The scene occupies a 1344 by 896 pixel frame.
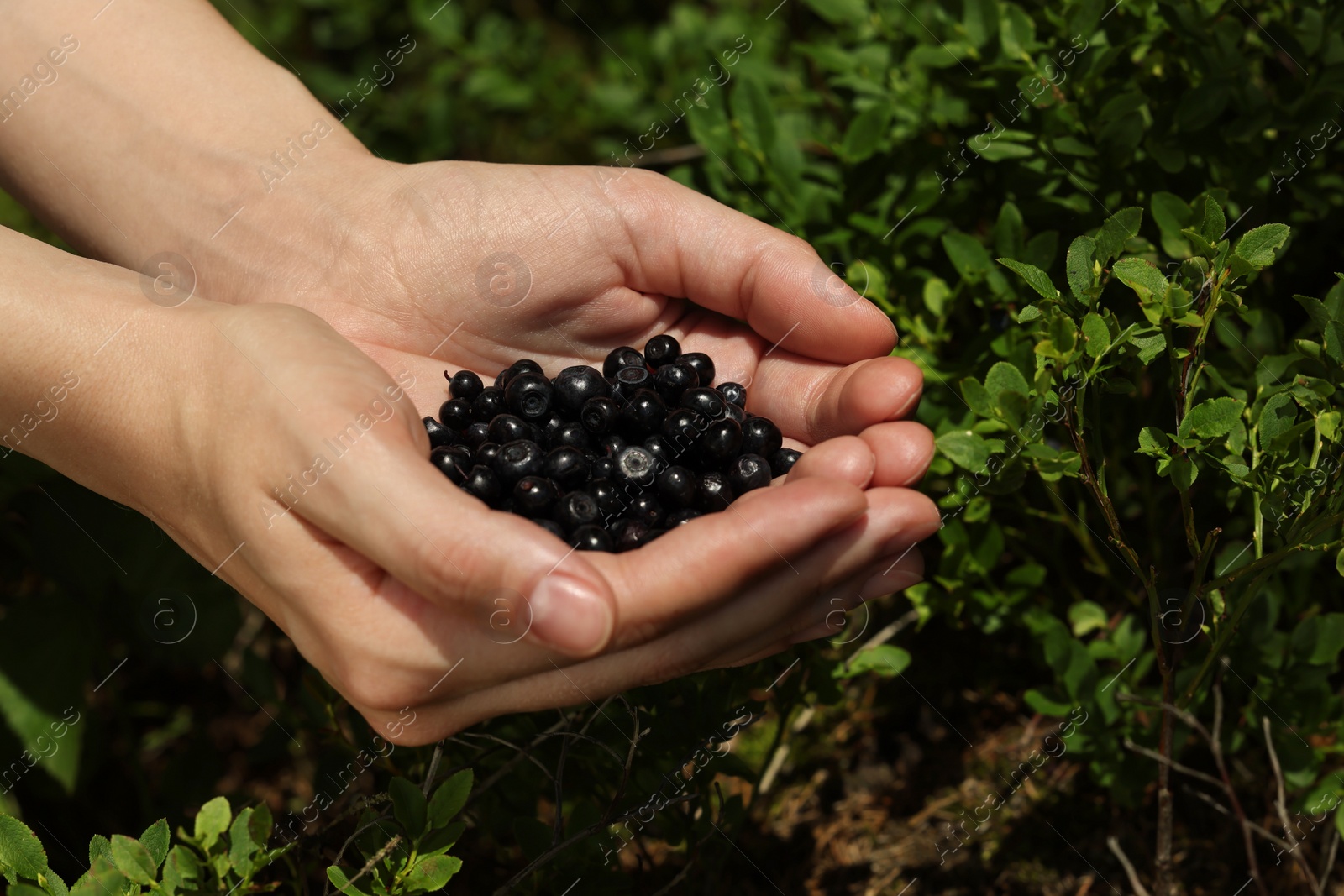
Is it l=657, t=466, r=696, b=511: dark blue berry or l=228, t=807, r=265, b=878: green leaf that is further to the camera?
l=657, t=466, r=696, b=511: dark blue berry

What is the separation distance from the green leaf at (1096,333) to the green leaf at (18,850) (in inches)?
81.0

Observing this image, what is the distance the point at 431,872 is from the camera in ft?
5.53

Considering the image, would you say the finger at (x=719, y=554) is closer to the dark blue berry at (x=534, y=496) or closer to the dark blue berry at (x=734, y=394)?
the dark blue berry at (x=534, y=496)

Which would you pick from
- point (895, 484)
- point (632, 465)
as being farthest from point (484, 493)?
point (895, 484)

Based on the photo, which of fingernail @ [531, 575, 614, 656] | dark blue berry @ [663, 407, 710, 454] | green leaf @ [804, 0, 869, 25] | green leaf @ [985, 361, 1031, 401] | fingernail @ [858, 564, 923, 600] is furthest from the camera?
green leaf @ [804, 0, 869, 25]

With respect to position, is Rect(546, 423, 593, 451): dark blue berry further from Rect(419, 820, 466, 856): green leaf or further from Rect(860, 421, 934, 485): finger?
Rect(419, 820, 466, 856): green leaf

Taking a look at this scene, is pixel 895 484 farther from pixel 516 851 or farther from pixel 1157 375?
pixel 516 851

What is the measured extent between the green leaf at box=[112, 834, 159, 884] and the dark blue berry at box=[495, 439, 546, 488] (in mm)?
1026

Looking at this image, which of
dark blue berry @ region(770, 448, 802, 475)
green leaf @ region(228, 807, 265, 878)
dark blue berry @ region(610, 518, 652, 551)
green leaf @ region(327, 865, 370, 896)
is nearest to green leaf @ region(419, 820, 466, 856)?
green leaf @ region(327, 865, 370, 896)

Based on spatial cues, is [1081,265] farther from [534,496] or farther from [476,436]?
[476,436]

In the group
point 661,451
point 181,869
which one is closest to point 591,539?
point 661,451

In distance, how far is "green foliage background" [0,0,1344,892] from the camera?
7.25ft

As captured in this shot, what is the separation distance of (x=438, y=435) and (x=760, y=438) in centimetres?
81

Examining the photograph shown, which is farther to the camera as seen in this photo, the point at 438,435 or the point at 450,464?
the point at 438,435
